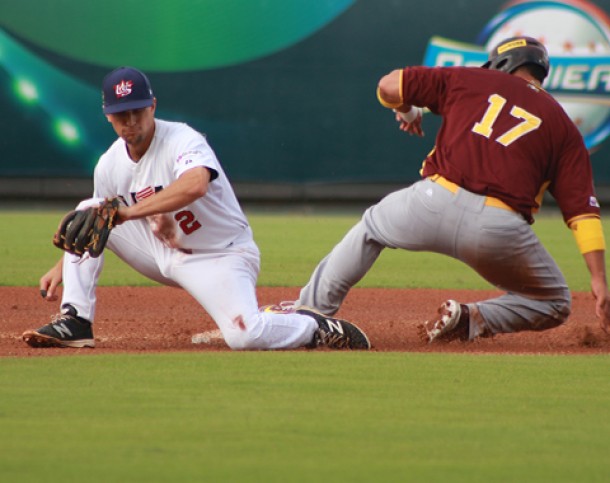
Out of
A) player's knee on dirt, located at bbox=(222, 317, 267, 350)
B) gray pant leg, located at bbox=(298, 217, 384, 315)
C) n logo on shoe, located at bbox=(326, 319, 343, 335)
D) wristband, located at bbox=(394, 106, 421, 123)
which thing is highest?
wristband, located at bbox=(394, 106, 421, 123)

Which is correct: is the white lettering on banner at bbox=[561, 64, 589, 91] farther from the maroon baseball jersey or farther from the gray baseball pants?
the maroon baseball jersey

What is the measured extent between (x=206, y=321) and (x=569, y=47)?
33.9ft

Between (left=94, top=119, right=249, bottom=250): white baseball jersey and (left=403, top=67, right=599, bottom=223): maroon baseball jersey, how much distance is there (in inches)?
33.9

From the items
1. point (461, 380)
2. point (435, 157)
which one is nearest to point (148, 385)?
point (461, 380)

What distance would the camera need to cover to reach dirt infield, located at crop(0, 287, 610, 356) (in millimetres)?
4879

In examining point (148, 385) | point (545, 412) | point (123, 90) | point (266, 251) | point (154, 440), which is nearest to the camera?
point (154, 440)

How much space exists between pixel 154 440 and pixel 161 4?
12.5 metres

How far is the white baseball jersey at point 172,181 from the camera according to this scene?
455 centimetres

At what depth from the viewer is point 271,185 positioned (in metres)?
14.7

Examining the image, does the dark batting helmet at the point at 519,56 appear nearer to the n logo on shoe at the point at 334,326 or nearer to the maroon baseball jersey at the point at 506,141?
the maroon baseball jersey at the point at 506,141

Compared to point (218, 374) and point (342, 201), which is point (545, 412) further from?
point (342, 201)

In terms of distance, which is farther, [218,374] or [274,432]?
[218,374]

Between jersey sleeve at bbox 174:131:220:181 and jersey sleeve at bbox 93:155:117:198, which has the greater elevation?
jersey sleeve at bbox 174:131:220:181

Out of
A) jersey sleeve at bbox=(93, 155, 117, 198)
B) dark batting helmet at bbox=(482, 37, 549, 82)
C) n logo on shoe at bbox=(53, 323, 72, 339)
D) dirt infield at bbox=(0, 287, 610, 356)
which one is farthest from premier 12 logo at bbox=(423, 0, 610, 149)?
n logo on shoe at bbox=(53, 323, 72, 339)
